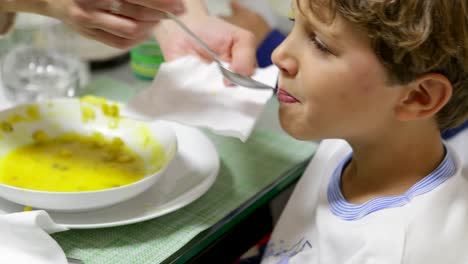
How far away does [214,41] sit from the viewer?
1.10m

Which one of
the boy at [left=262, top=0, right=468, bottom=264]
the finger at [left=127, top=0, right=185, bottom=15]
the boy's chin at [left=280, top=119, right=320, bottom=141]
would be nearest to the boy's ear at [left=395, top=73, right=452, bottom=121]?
the boy at [left=262, top=0, right=468, bottom=264]

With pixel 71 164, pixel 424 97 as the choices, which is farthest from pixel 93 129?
pixel 424 97

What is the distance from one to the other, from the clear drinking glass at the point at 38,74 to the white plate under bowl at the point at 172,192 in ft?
1.19

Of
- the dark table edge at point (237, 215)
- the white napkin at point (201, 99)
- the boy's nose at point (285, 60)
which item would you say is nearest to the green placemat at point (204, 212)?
the dark table edge at point (237, 215)

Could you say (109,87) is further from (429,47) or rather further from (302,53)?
(429,47)

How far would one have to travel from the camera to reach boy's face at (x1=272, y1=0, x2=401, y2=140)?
2.60 ft

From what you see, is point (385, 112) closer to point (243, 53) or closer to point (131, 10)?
point (243, 53)

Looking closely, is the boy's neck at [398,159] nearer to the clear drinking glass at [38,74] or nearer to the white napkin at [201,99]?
the white napkin at [201,99]

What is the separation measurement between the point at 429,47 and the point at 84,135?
629 mm

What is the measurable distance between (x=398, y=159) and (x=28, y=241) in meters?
0.53

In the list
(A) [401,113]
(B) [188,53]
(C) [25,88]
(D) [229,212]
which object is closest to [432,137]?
(A) [401,113]

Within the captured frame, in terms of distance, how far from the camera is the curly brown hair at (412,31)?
0.73 metres

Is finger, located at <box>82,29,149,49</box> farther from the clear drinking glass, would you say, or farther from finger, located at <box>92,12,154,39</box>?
the clear drinking glass

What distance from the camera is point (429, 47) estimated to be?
0.75m
